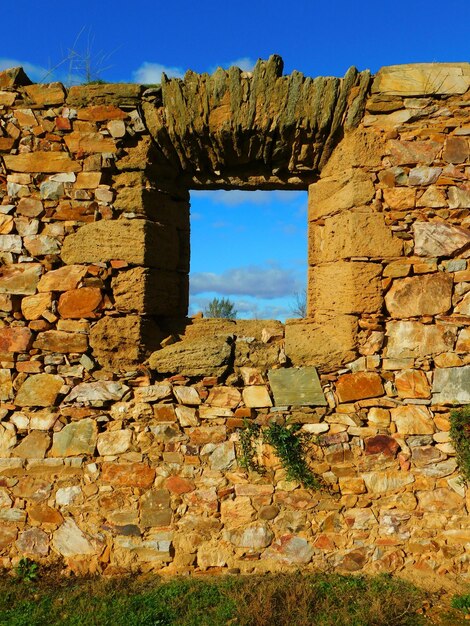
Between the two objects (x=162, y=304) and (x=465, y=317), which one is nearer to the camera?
(x=465, y=317)

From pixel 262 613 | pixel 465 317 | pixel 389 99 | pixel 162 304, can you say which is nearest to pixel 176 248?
pixel 162 304

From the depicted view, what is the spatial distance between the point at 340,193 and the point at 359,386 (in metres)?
1.52

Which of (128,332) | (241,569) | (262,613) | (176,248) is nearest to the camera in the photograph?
(262,613)

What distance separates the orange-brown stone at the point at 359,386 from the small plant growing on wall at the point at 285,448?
0.42 meters

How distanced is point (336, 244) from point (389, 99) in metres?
1.20

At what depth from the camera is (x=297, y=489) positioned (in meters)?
4.23

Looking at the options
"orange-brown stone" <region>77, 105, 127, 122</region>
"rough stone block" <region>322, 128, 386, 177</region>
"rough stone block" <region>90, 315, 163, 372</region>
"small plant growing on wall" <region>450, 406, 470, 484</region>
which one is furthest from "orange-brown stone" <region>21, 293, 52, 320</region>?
"small plant growing on wall" <region>450, 406, 470, 484</region>

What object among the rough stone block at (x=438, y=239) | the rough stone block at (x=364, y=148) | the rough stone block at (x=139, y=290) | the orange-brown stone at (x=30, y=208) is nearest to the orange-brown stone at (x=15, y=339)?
the rough stone block at (x=139, y=290)

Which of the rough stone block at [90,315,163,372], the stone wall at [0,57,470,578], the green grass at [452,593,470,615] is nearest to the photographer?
the green grass at [452,593,470,615]

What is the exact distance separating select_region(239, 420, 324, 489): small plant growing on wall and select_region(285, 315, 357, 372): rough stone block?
1.68 feet

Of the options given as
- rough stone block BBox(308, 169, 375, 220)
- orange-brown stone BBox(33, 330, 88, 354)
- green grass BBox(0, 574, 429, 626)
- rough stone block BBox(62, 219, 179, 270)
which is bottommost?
green grass BBox(0, 574, 429, 626)

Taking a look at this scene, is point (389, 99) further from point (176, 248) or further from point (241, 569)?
point (241, 569)

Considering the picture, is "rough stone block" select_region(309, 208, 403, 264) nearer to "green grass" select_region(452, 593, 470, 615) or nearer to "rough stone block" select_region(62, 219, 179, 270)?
"rough stone block" select_region(62, 219, 179, 270)

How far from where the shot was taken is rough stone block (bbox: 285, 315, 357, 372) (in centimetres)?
433
